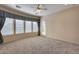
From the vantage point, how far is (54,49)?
2689 mm

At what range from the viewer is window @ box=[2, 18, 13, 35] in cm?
288

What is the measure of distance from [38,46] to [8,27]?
2.98 feet

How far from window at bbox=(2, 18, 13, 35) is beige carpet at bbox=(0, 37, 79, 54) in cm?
30

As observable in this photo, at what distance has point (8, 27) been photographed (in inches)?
114

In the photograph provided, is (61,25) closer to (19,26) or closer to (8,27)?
(19,26)

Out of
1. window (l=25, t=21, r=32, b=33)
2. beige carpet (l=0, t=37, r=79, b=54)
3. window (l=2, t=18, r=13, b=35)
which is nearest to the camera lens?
beige carpet (l=0, t=37, r=79, b=54)

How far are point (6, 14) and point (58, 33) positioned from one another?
147 centimetres

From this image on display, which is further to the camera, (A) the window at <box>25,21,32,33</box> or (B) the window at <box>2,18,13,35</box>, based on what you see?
(A) the window at <box>25,21,32,33</box>

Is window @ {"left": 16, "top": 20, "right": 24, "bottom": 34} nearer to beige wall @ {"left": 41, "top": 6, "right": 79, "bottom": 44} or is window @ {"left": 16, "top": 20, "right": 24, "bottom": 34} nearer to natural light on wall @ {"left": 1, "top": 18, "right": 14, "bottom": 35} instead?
natural light on wall @ {"left": 1, "top": 18, "right": 14, "bottom": 35}

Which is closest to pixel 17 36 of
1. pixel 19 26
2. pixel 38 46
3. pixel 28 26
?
pixel 19 26

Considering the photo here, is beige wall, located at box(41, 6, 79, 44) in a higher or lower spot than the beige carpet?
higher

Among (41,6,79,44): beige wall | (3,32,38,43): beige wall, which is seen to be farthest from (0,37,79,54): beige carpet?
(41,6,79,44): beige wall

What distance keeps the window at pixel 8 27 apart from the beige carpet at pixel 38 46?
0.30 m

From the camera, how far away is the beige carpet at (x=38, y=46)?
2562 millimetres
